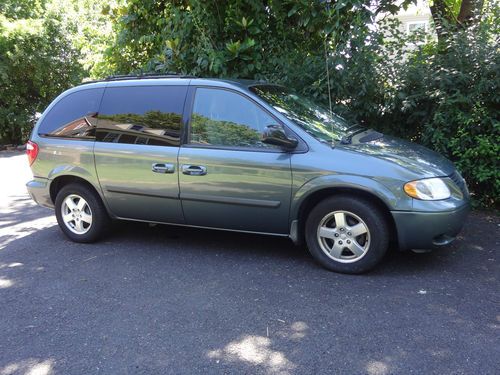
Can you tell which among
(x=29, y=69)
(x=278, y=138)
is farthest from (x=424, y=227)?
(x=29, y=69)

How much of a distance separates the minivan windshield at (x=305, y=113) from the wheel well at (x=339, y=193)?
1.59 ft

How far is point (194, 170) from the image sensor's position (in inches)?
181

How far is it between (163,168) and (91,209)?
1136 mm

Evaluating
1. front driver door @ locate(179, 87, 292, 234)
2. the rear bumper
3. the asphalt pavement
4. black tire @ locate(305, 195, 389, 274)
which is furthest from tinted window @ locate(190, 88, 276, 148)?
the rear bumper

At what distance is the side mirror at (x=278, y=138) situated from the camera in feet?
13.9

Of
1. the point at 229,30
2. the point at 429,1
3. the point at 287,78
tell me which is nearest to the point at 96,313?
the point at 287,78

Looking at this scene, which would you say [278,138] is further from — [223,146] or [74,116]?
[74,116]

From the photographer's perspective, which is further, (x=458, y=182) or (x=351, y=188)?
(x=458, y=182)

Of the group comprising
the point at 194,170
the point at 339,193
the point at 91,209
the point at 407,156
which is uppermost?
the point at 407,156

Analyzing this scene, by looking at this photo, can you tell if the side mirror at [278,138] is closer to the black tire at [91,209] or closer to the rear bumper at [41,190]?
the black tire at [91,209]

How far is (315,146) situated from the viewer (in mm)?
4281

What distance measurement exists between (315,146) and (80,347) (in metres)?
2.48

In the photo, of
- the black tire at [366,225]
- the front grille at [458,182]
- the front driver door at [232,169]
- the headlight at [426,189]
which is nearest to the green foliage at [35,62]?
the front driver door at [232,169]

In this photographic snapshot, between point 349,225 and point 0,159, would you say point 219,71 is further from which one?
point 0,159
